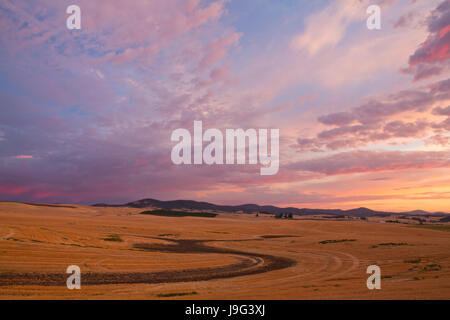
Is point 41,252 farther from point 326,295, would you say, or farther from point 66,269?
point 326,295

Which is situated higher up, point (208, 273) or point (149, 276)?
point (149, 276)

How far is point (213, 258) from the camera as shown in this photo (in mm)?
24688

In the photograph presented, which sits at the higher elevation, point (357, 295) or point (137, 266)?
point (357, 295)

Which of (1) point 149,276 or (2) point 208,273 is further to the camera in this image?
(2) point 208,273

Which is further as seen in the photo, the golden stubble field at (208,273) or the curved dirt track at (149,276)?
the curved dirt track at (149,276)

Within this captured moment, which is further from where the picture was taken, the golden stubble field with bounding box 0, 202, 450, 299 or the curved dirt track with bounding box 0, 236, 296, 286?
the curved dirt track with bounding box 0, 236, 296, 286

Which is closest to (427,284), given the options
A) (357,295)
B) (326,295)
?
(357,295)
